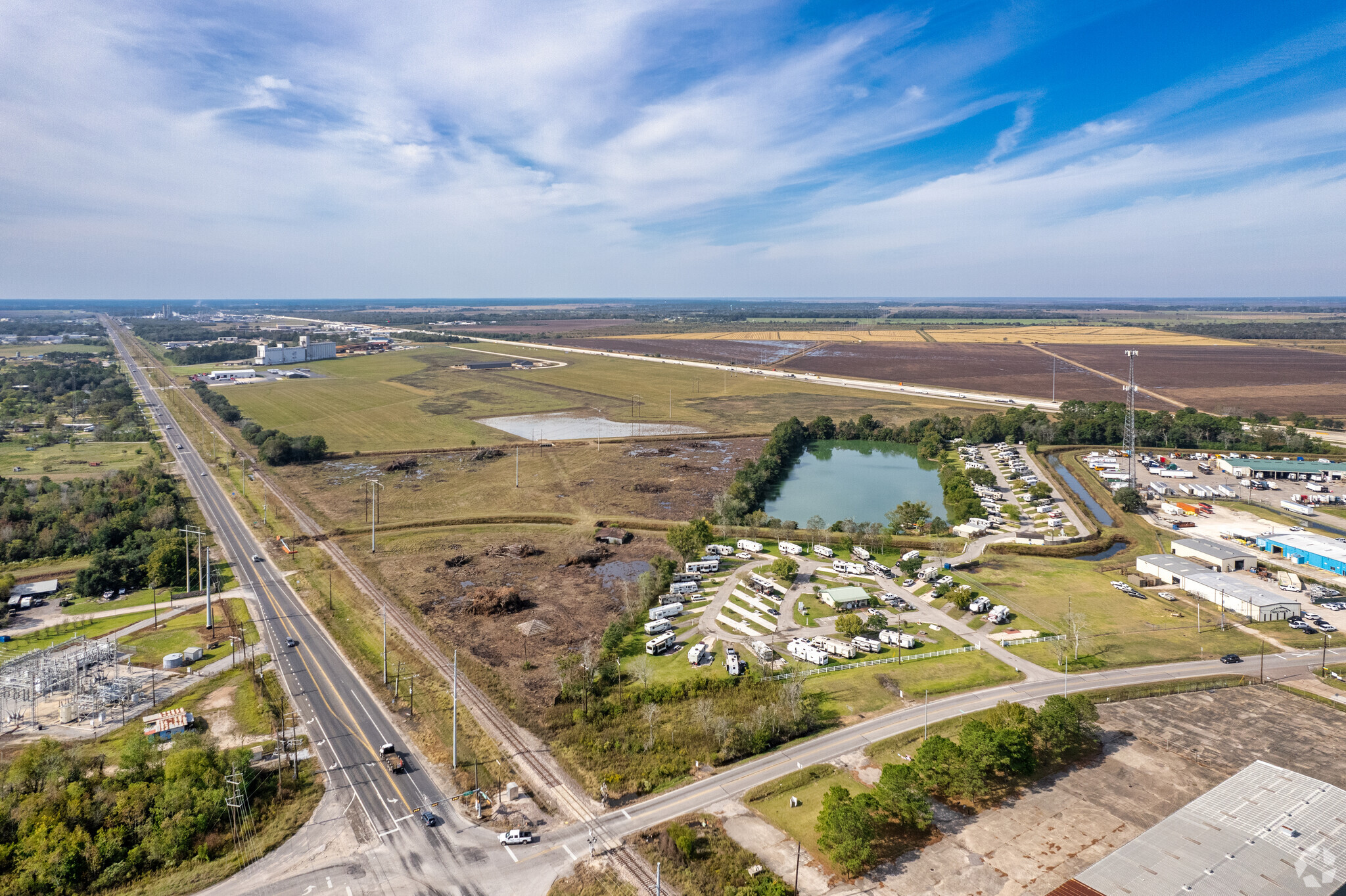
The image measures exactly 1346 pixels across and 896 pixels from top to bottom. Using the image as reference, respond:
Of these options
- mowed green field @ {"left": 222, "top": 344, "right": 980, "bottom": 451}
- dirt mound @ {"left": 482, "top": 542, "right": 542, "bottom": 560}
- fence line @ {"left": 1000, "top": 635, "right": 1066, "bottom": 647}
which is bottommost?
fence line @ {"left": 1000, "top": 635, "right": 1066, "bottom": 647}

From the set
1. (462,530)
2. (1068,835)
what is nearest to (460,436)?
(462,530)

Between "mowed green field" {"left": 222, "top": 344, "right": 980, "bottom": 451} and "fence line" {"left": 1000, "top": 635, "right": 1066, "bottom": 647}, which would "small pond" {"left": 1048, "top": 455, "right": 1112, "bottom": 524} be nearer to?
"fence line" {"left": 1000, "top": 635, "right": 1066, "bottom": 647}

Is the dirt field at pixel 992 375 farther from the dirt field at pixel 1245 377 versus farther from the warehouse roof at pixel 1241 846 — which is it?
the warehouse roof at pixel 1241 846

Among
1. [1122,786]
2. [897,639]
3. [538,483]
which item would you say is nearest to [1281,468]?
[897,639]

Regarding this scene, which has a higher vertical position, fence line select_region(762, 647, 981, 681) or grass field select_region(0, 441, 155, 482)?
grass field select_region(0, 441, 155, 482)

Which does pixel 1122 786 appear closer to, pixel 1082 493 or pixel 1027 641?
pixel 1027 641

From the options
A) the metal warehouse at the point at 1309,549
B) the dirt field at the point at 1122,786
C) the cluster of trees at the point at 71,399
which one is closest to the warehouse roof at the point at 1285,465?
the metal warehouse at the point at 1309,549

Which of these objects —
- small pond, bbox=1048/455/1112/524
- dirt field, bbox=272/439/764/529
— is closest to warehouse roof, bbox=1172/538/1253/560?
small pond, bbox=1048/455/1112/524
